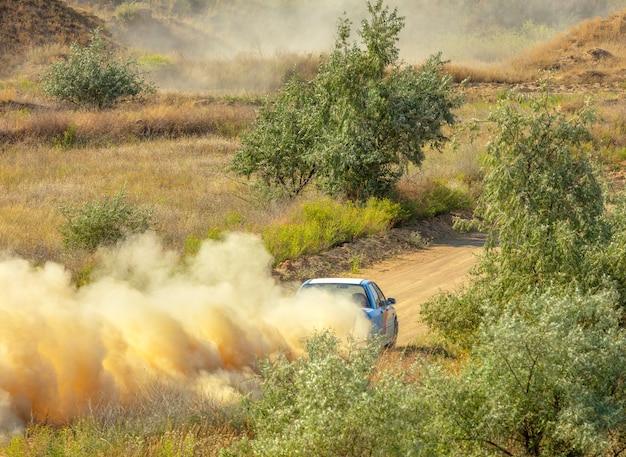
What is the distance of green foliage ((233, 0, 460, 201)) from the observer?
27.8 m

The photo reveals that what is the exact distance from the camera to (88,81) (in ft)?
152

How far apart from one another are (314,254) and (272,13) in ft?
267

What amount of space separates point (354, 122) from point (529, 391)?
19.2m

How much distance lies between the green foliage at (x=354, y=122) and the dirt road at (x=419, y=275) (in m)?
3.25

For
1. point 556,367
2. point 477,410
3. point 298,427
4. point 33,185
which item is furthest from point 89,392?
point 33,185

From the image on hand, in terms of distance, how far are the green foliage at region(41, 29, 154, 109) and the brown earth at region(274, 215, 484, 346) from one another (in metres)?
23.2

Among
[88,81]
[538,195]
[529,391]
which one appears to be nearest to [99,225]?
[538,195]

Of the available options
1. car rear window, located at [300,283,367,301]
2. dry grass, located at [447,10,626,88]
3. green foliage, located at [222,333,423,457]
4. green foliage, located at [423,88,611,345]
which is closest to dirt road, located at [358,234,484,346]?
car rear window, located at [300,283,367,301]

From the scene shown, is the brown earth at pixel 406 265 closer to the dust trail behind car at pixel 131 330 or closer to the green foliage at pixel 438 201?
the green foliage at pixel 438 201

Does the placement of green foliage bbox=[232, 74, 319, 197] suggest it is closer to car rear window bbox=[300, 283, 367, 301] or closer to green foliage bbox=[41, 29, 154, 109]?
car rear window bbox=[300, 283, 367, 301]

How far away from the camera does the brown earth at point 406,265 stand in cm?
2089

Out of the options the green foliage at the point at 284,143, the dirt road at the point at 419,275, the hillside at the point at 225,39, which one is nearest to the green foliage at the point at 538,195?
the dirt road at the point at 419,275

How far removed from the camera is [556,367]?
902 cm

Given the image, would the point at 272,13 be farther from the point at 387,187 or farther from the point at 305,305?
the point at 305,305
